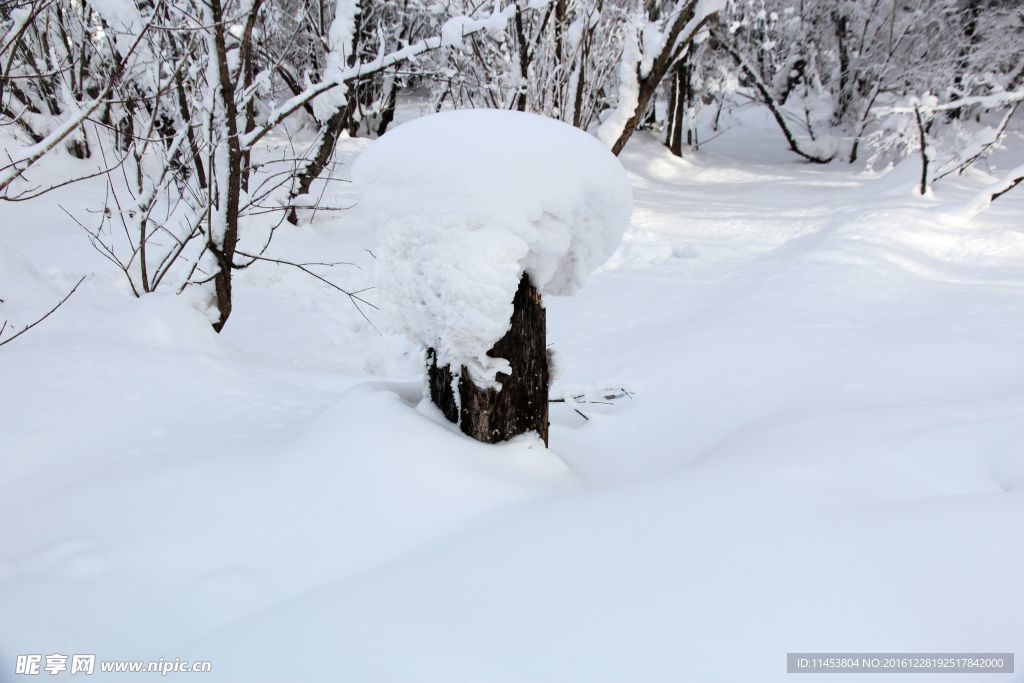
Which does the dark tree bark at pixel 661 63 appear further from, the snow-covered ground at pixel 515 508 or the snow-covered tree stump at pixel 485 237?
the snow-covered tree stump at pixel 485 237

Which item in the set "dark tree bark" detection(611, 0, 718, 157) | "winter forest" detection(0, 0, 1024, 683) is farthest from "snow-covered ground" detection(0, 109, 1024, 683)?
"dark tree bark" detection(611, 0, 718, 157)

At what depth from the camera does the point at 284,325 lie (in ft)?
14.6

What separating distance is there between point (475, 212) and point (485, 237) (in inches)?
3.2

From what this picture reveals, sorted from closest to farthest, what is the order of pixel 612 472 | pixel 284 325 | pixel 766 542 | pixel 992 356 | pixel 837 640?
pixel 837 640 < pixel 766 542 < pixel 612 472 < pixel 992 356 < pixel 284 325

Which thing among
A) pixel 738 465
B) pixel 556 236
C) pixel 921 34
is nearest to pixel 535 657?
pixel 738 465

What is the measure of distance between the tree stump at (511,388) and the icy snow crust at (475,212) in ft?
0.19

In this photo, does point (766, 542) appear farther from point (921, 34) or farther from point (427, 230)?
point (921, 34)

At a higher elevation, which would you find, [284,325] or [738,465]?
[738,465]

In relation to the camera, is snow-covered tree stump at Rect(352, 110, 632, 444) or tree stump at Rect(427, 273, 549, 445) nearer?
snow-covered tree stump at Rect(352, 110, 632, 444)

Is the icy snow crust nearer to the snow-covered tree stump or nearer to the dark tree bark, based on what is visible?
the snow-covered tree stump

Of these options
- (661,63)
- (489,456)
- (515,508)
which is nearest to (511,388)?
(489,456)

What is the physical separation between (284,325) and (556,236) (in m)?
3.14

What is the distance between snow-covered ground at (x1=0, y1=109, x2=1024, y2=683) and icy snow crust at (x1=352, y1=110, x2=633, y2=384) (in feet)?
1.10

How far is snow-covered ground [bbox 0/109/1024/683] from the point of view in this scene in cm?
109
